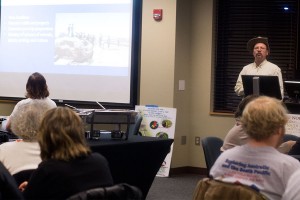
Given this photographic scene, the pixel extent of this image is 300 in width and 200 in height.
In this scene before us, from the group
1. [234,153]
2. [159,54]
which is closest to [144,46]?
[159,54]

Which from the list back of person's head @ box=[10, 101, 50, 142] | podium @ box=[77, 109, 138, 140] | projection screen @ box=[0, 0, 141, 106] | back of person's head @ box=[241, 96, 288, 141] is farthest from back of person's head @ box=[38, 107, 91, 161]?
projection screen @ box=[0, 0, 141, 106]

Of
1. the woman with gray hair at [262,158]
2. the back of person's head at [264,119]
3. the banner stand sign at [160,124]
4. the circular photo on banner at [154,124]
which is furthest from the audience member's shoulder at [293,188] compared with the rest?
the circular photo on banner at [154,124]

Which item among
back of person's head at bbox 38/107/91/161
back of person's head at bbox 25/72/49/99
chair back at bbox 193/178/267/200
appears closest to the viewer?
chair back at bbox 193/178/267/200

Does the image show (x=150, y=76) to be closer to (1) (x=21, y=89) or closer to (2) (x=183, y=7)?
(2) (x=183, y=7)

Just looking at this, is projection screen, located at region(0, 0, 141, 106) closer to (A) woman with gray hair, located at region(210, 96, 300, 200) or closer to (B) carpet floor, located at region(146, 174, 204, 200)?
(B) carpet floor, located at region(146, 174, 204, 200)

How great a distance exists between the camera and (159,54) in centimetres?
653

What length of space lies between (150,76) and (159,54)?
0.96ft

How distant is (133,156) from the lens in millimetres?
4340

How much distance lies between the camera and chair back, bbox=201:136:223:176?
3.61 m

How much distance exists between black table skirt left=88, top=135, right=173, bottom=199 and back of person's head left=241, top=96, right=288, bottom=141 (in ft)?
5.83

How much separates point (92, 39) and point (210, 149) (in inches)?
139

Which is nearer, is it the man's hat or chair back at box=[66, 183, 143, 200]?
chair back at box=[66, 183, 143, 200]

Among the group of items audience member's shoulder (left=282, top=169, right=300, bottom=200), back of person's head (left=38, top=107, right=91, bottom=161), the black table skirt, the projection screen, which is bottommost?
the black table skirt

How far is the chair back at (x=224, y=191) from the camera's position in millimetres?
2123
